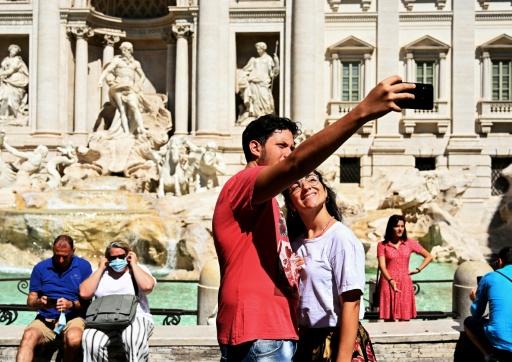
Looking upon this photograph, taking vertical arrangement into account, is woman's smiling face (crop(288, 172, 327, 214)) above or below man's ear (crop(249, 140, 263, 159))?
below

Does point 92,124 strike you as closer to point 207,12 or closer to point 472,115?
point 207,12

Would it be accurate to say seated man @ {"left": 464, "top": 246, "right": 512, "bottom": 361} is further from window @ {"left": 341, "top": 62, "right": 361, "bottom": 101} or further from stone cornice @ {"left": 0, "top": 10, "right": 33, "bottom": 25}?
stone cornice @ {"left": 0, "top": 10, "right": 33, "bottom": 25}

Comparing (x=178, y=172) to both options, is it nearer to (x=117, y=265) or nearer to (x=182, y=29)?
(x=182, y=29)

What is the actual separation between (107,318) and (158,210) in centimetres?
1259

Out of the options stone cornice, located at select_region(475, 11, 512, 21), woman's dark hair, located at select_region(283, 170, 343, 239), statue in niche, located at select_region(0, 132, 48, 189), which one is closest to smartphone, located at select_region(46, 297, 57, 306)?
woman's dark hair, located at select_region(283, 170, 343, 239)

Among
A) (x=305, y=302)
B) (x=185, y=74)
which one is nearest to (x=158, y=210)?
(x=185, y=74)

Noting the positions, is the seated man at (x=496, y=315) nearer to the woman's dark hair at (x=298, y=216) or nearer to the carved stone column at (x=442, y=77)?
the woman's dark hair at (x=298, y=216)

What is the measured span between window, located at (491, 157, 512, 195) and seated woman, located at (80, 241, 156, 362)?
2136cm

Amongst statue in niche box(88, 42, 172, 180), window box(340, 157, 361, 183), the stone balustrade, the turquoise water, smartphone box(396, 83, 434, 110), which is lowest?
the turquoise water

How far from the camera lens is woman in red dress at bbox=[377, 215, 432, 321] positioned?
7.88m

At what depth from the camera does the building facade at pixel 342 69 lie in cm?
2423

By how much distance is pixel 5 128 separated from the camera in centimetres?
2491

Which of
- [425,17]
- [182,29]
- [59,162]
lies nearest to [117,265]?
[59,162]

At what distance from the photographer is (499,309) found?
194 inches
